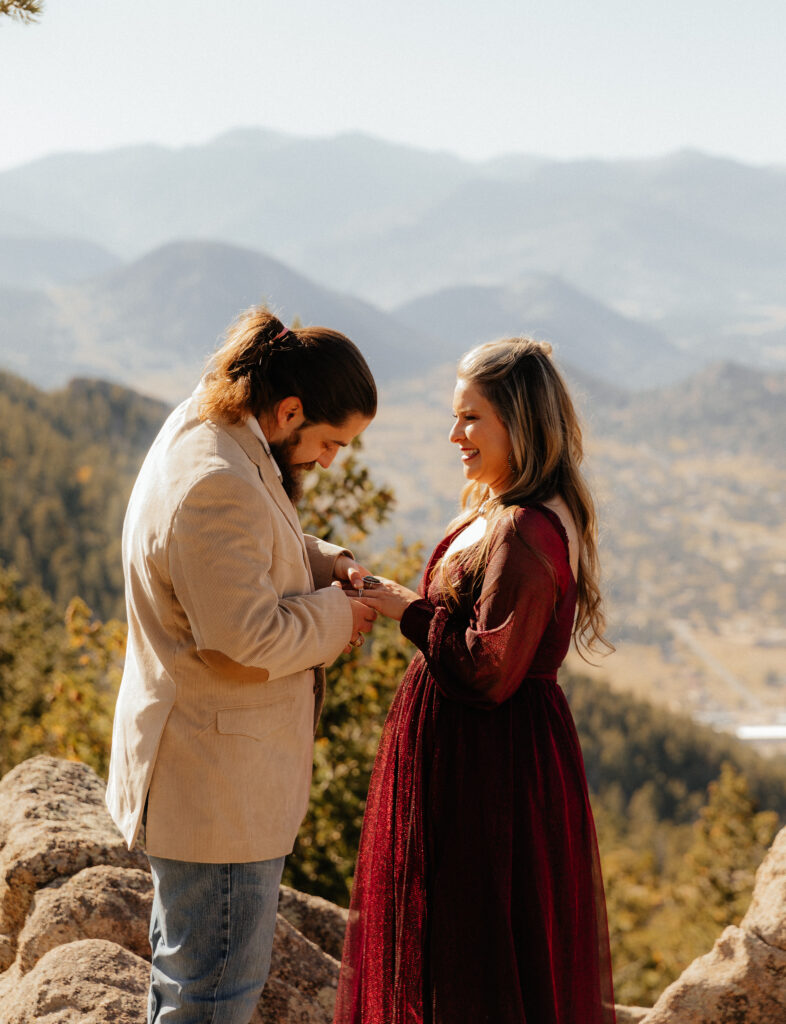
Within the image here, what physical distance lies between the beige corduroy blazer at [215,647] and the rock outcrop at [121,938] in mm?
1153

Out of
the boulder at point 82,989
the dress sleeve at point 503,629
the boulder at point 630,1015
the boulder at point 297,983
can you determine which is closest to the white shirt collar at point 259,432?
the dress sleeve at point 503,629

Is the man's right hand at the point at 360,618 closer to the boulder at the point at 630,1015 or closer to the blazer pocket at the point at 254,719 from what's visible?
the blazer pocket at the point at 254,719

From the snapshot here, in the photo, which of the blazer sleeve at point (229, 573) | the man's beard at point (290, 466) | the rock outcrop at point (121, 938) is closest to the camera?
the blazer sleeve at point (229, 573)

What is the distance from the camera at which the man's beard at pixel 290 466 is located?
8.93 feet

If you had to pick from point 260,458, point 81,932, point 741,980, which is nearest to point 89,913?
point 81,932

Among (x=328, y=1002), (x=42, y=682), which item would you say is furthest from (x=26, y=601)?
(x=328, y=1002)

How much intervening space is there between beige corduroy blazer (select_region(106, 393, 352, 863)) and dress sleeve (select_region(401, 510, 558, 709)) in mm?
362

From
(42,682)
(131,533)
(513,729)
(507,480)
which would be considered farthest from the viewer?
(42,682)

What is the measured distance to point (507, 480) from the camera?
125 inches

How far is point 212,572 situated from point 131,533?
351 millimetres

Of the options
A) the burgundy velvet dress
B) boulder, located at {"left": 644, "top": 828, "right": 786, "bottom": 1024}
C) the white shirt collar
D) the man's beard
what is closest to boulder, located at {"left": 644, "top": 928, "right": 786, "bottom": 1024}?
boulder, located at {"left": 644, "top": 828, "right": 786, "bottom": 1024}

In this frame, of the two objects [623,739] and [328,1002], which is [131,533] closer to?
[328,1002]

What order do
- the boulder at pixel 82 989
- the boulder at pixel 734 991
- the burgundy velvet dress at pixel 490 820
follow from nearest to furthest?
the burgundy velvet dress at pixel 490 820 < the boulder at pixel 82 989 < the boulder at pixel 734 991

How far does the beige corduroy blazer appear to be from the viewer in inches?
96.0
